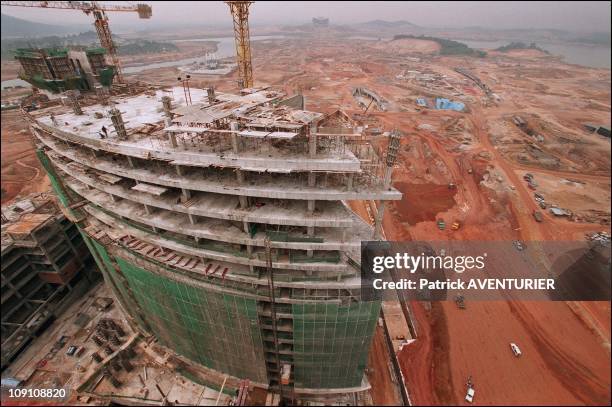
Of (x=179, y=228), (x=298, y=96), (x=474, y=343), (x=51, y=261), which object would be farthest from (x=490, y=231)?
(x=51, y=261)

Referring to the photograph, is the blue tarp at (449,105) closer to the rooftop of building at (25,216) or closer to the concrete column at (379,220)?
the concrete column at (379,220)

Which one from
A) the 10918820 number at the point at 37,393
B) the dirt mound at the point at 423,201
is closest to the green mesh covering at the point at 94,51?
the 10918820 number at the point at 37,393

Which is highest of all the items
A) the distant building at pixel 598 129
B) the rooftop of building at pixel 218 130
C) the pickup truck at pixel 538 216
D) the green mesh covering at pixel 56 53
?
the green mesh covering at pixel 56 53

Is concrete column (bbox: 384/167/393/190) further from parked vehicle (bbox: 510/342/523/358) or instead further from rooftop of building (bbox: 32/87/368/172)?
parked vehicle (bbox: 510/342/523/358)

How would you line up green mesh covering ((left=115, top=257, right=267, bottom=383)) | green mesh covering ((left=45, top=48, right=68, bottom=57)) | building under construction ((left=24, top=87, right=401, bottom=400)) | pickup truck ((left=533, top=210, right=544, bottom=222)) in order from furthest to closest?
pickup truck ((left=533, top=210, right=544, bottom=222))
green mesh covering ((left=45, top=48, right=68, bottom=57))
green mesh covering ((left=115, top=257, right=267, bottom=383))
building under construction ((left=24, top=87, right=401, bottom=400))

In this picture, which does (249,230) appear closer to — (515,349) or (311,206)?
(311,206)

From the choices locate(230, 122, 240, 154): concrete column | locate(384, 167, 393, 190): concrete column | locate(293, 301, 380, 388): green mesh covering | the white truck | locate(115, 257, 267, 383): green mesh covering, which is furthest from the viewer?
the white truck

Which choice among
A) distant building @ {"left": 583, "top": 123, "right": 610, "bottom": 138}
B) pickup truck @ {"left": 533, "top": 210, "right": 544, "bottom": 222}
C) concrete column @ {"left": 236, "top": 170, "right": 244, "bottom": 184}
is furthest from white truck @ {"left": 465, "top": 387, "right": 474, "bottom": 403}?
distant building @ {"left": 583, "top": 123, "right": 610, "bottom": 138}
